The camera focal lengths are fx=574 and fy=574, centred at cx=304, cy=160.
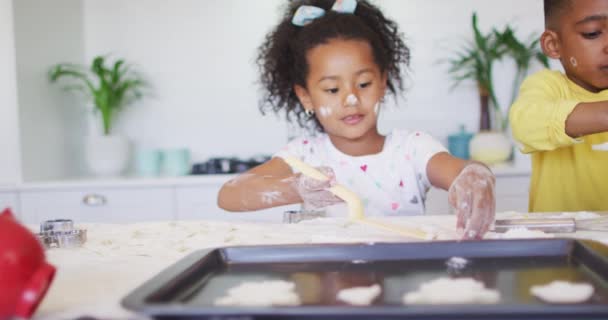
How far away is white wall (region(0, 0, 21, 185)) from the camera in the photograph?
7.75 feet

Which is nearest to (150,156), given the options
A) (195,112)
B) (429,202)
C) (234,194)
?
(195,112)

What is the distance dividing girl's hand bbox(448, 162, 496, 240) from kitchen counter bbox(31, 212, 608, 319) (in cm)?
3

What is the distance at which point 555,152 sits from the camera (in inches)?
58.5

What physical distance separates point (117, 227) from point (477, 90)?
6.38 ft

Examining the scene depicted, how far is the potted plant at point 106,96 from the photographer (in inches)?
103

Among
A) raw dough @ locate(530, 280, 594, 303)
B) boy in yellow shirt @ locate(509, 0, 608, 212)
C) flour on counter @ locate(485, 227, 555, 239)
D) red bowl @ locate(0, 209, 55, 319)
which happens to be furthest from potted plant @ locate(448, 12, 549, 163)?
red bowl @ locate(0, 209, 55, 319)

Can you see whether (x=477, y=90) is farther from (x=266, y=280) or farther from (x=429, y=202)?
(x=266, y=280)

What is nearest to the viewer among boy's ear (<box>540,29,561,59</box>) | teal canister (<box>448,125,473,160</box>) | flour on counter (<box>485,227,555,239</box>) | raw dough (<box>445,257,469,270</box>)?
raw dough (<box>445,257,469,270</box>)

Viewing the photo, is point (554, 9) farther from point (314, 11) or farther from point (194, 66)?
point (194, 66)

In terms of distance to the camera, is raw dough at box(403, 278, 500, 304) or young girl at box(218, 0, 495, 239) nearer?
raw dough at box(403, 278, 500, 304)

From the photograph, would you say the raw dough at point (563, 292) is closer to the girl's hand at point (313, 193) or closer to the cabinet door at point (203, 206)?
the girl's hand at point (313, 193)

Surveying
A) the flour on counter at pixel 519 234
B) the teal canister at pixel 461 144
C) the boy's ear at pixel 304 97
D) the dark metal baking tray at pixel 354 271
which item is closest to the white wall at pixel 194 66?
the teal canister at pixel 461 144

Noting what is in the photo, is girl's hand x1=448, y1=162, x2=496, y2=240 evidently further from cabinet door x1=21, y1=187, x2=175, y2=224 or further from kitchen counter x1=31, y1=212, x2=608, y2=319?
cabinet door x1=21, y1=187, x2=175, y2=224

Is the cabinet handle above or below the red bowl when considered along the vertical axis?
below
